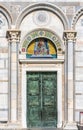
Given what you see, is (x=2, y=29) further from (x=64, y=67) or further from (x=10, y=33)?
(x=64, y=67)

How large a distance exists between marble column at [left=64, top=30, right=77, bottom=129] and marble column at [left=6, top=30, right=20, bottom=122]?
1943 millimetres

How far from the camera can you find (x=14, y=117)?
74.9 ft

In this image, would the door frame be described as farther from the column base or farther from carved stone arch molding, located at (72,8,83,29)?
carved stone arch molding, located at (72,8,83,29)

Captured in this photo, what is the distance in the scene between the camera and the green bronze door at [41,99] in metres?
23.2

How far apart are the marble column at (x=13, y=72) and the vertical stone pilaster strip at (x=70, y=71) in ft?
6.48

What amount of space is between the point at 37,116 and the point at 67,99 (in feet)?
4.55

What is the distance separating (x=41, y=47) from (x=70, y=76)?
1.66m

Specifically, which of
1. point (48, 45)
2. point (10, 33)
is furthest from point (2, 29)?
point (48, 45)

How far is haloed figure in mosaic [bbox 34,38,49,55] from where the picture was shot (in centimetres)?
2333

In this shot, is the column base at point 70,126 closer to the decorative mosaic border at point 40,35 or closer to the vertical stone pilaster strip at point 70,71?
the vertical stone pilaster strip at point 70,71

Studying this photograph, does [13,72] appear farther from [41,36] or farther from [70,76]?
[70,76]

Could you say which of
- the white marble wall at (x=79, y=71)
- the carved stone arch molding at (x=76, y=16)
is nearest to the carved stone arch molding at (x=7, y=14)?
the carved stone arch molding at (x=76, y=16)

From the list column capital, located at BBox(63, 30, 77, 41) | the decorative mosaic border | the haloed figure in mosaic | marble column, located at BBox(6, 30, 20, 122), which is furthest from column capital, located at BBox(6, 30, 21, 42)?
column capital, located at BBox(63, 30, 77, 41)

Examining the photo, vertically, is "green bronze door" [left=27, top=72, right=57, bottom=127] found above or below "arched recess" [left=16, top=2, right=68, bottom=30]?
below
